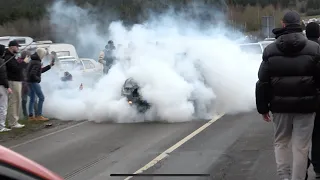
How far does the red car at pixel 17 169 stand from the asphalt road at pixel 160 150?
4764 millimetres

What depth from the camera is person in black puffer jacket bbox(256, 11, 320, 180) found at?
5.06 m

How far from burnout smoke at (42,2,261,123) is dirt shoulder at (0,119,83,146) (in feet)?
2.32

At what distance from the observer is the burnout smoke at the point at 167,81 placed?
1205 centimetres

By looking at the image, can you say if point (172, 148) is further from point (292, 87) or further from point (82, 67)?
point (82, 67)

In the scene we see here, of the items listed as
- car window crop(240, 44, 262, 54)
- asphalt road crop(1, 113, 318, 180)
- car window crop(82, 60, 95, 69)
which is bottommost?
asphalt road crop(1, 113, 318, 180)

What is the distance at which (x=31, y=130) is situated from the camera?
11.5 meters

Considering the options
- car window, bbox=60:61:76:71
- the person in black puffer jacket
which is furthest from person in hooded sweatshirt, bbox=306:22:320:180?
car window, bbox=60:61:76:71

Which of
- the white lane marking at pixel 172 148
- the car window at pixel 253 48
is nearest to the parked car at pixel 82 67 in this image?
the car window at pixel 253 48

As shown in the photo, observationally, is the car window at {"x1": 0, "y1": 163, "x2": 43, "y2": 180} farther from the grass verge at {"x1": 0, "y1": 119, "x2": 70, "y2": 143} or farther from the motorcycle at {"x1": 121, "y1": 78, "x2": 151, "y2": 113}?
the motorcycle at {"x1": 121, "y1": 78, "x2": 151, "y2": 113}

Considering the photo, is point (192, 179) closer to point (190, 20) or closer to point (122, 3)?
point (190, 20)

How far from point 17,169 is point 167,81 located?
414 inches

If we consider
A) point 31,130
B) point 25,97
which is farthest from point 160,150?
point 25,97

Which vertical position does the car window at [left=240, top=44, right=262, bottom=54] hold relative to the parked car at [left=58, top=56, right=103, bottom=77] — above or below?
above

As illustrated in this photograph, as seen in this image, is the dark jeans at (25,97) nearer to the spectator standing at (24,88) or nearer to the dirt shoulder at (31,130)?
the spectator standing at (24,88)
